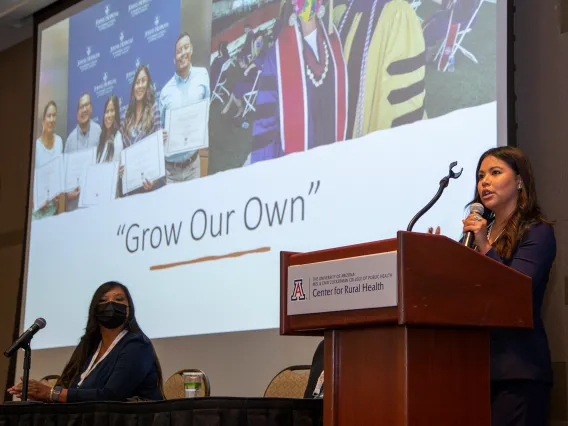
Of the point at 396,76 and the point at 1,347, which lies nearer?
the point at 396,76

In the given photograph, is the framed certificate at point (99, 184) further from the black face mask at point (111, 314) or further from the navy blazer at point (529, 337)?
the navy blazer at point (529, 337)

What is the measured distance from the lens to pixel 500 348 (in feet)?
6.81

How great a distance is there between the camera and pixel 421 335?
1741 mm

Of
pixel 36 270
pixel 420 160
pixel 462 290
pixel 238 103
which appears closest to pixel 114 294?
pixel 238 103

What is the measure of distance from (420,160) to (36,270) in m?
2.78

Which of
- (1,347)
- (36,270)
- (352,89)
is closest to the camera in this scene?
(352,89)

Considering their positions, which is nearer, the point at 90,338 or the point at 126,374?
the point at 126,374

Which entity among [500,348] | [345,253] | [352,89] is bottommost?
[500,348]

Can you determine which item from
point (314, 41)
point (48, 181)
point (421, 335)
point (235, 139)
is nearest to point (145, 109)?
point (235, 139)

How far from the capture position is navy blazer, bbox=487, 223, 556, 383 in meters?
2.05

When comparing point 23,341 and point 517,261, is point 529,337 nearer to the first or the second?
point 517,261

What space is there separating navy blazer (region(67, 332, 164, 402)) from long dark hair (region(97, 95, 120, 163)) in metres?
1.50

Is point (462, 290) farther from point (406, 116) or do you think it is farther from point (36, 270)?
point (36, 270)

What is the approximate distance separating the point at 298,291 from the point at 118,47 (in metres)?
3.27
